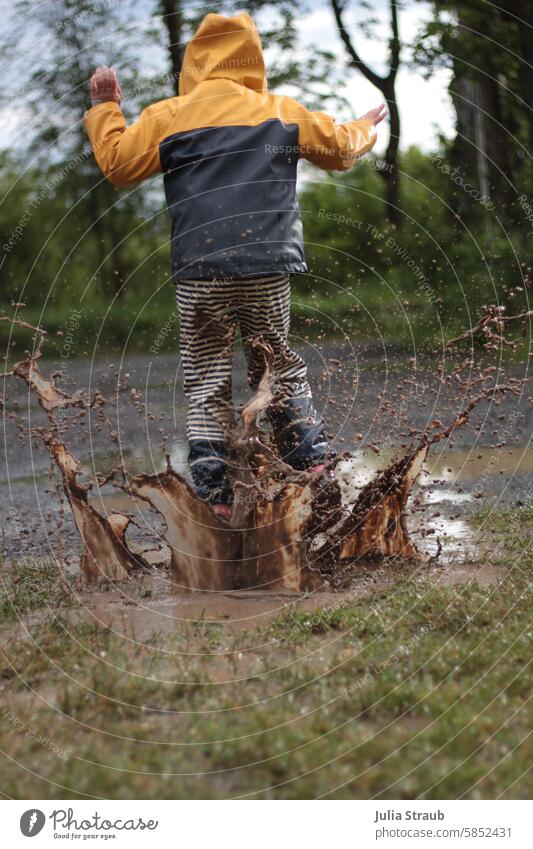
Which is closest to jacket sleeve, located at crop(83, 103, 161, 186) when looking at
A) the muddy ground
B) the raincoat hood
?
the raincoat hood

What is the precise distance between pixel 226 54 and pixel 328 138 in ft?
1.96

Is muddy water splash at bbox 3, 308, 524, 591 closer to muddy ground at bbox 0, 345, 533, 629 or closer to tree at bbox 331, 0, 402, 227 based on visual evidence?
muddy ground at bbox 0, 345, 533, 629

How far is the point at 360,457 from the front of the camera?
7.09m

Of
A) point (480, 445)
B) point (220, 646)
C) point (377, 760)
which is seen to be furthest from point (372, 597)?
point (480, 445)

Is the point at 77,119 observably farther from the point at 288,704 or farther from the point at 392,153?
the point at 288,704

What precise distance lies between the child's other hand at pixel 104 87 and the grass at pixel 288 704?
233 cm

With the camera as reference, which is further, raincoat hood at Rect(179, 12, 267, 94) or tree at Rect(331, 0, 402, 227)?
tree at Rect(331, 0, 402, 227)

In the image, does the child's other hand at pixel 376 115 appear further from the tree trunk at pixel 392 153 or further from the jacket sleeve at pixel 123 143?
the tree trunk at pixel 392 153

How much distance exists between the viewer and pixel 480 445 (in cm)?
739

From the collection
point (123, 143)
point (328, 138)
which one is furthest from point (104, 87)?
point (328, 138)

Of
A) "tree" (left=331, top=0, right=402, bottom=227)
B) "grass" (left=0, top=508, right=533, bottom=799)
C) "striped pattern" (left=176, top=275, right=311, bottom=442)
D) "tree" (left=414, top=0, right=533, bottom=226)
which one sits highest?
"tree" (left=414, top=0, right=533, bottom=226)

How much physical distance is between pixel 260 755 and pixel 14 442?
7.00m

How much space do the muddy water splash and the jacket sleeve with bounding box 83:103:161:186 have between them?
36.3 inches

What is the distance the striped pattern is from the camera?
461 centimetres
